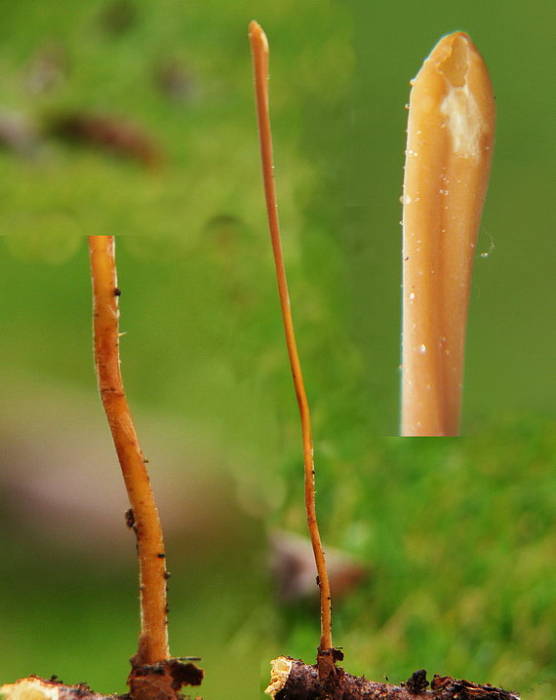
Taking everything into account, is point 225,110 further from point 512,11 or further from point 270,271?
point 512,11

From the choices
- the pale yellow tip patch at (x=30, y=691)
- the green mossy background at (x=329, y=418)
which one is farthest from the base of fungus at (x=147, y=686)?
the green mossy background at (x=329, y=418)

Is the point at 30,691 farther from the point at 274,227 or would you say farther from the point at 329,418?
the point at 329,418

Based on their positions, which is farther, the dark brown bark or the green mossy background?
the green mossy background

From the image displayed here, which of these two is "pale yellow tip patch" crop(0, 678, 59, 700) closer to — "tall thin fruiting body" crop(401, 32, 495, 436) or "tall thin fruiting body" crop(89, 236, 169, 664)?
"tall thin fruiting body" crop(89, 236, 169, 664)

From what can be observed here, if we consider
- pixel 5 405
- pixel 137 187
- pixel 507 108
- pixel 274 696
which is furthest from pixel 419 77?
pixel 137 187

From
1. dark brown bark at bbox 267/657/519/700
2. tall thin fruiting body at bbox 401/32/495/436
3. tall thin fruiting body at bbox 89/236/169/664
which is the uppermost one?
tall thin fruiting body at bbox 401/32/495/436

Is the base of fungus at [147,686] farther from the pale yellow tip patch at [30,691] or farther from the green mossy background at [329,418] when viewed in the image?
the green mossy background at [329,418]

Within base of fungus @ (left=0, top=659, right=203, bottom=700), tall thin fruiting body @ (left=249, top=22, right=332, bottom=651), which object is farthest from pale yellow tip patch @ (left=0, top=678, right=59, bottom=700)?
tall thin fruiting body @ (left=249, top=22, right=332, bottom=651)
